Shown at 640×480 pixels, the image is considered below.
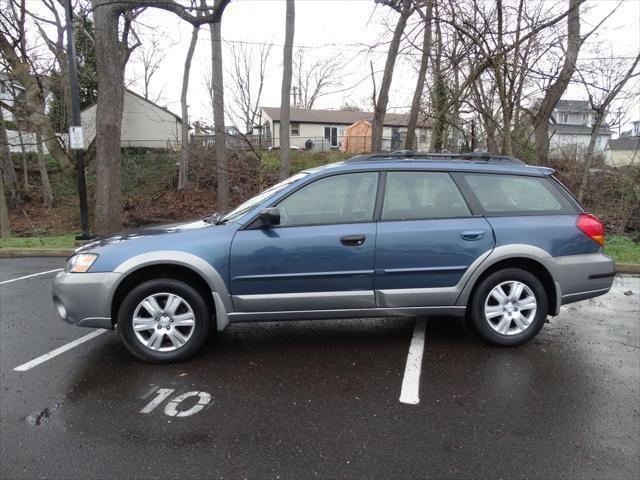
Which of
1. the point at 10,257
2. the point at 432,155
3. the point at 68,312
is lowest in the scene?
the point at 10,257

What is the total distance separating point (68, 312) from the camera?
3.66m

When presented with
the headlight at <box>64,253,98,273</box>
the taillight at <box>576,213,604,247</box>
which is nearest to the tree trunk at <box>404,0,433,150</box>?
the taillight at <box>576,213,604,247</box>

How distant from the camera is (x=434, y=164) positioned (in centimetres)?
407

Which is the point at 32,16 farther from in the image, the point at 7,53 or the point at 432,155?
the point at 432,155

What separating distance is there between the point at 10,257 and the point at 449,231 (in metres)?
9.82

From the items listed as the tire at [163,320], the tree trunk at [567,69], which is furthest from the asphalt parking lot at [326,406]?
the tree trunk at [567,69]

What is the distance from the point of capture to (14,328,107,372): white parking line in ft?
12.2

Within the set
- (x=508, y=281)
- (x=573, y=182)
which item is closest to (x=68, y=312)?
(x=508, y=281)

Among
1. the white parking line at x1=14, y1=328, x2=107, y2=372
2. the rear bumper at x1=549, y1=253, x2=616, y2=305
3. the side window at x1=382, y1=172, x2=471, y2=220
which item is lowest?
the white parking line at x1=14, y1=328, x2=107, y2=372

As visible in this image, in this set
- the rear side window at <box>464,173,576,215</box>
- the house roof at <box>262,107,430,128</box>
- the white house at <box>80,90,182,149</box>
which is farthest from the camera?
the house roof at <box>262,107,430,128</box>

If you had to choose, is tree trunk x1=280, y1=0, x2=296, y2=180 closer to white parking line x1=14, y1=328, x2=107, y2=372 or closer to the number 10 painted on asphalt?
white parking line x1=14, y1=328, x2=107, y2=372

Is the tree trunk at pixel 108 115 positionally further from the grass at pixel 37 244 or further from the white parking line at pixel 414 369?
the white parking line at pixel 414 369

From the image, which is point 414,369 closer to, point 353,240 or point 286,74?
point 353,240

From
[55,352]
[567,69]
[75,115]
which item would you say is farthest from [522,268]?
[75,115]
